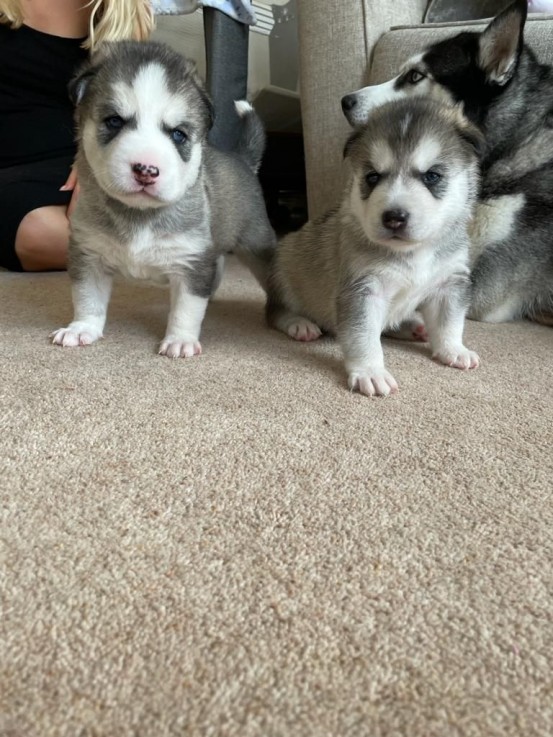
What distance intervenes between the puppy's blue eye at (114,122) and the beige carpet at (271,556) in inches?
23.0

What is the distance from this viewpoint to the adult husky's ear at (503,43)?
1.92 meters

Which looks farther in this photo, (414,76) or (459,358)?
(414,76)

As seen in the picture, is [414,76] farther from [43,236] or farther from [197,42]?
[197,42]

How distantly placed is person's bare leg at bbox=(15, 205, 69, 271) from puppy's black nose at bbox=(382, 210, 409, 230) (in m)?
1.81

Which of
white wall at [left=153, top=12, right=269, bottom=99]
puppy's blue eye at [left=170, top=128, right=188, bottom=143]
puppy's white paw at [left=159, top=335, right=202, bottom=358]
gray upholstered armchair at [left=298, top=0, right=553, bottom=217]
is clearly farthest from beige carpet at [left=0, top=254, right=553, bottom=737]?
white wall at [left=153, top=12, right=269, bottom=99]

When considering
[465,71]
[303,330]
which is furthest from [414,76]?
[303,330]

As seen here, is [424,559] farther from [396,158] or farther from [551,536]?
[396,158]

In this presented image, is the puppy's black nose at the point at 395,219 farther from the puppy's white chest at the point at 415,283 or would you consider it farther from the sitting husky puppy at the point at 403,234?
the puppy's white chest at the point at 415,283

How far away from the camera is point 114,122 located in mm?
1475

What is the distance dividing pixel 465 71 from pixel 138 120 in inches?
48.2

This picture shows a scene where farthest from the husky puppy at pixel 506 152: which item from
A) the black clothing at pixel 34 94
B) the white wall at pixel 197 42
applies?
the white wall at pixel 197 42

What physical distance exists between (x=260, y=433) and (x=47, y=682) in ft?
2.10

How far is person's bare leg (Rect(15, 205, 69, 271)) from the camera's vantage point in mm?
2775

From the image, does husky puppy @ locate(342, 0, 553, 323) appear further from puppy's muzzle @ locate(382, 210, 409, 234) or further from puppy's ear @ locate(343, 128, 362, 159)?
puppy's muzzle @ locate(382, 210, 409, 234)
